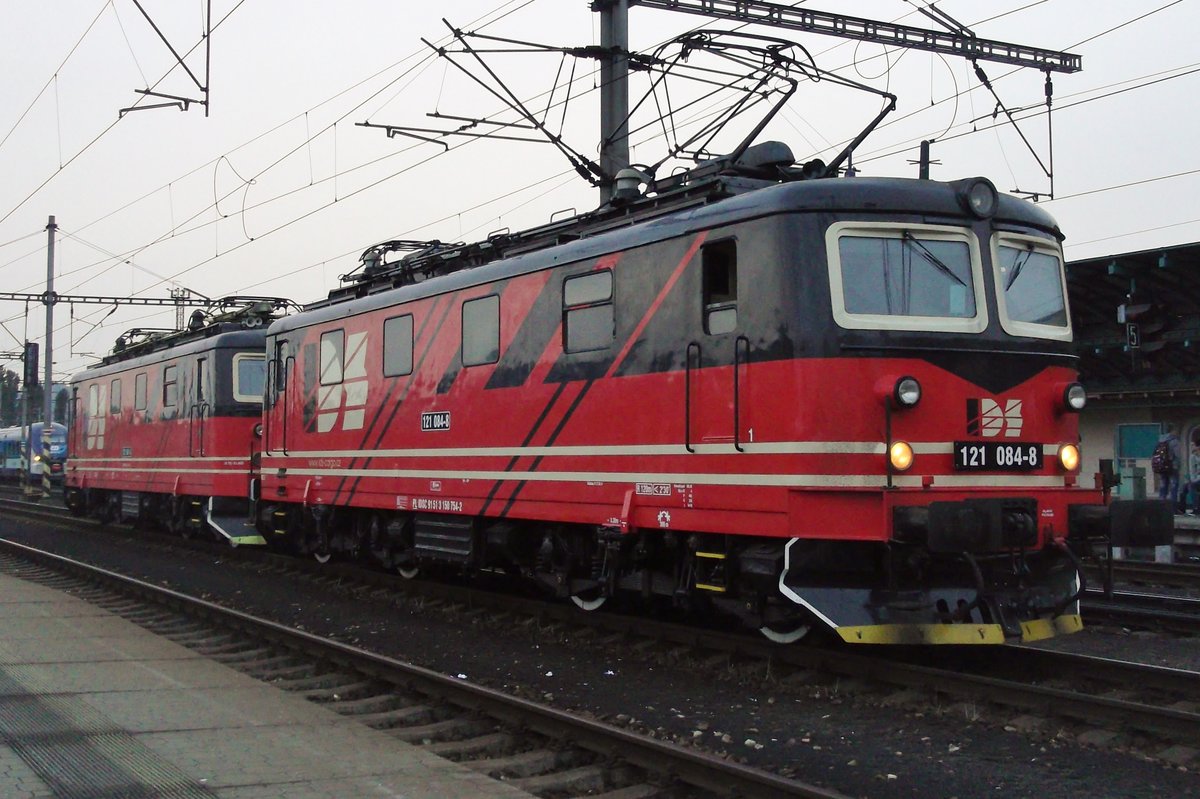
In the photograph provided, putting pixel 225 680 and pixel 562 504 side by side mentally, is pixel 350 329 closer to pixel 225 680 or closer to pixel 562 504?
pixel 562 504

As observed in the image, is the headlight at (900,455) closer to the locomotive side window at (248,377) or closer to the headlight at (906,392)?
the headlight at (906,392)

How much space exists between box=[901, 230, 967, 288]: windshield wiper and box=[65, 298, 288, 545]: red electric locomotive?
39.6ft

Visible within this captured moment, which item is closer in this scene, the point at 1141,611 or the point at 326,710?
the point at 326,710

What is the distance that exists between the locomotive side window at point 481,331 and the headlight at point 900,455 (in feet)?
14.7

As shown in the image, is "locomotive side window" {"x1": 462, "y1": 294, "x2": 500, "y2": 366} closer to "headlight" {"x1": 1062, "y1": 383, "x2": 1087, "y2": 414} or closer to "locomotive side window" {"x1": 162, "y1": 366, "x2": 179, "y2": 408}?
"headlight" {"x1": 1062, "y1": 383, "x2": 1087, "y2": 414}

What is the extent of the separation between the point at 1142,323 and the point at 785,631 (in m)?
14.5

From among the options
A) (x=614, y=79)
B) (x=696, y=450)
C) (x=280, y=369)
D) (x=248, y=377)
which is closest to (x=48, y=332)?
(x=248, y=377)

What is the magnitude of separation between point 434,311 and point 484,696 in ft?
18.4

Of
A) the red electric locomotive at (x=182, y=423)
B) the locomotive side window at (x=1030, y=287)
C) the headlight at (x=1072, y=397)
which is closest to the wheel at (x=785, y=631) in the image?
the headlight at (x=1072, y=397)

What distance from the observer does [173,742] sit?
22.2ft

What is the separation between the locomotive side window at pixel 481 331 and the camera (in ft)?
37.3

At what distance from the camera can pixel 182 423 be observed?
66.4 ft

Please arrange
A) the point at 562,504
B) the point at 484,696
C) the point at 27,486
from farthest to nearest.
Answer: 1. the point at 27,486
2. the point at 562,504
3. the point at 484,696

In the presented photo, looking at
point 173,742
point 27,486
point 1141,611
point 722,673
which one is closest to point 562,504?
point 722,673
